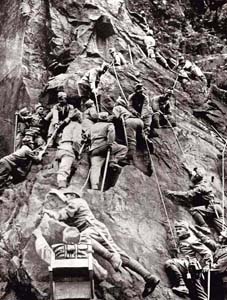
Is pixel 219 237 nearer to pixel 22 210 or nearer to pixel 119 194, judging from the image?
pixel 119 194

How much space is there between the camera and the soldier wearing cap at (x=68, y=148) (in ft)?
56.6

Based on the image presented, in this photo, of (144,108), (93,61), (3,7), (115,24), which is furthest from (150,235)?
(3,7)

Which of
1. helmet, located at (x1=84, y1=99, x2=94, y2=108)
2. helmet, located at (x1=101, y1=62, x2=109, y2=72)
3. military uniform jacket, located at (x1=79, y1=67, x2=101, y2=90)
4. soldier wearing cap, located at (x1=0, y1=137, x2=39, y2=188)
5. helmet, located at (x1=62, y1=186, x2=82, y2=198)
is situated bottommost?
helmet, located at (x1=62, y1=186, x2=82, y2=198)

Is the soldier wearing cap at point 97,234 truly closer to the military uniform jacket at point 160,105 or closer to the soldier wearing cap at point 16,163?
the soldier wearing cap at point 16,163

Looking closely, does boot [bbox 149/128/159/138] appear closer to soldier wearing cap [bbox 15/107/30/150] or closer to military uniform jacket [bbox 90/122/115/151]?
military uniform jacket [bbox 90/122/115/151]

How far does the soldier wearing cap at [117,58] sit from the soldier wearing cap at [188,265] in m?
6.29

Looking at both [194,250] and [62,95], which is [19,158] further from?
[194,250]

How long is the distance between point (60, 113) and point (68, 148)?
1473 millimetres

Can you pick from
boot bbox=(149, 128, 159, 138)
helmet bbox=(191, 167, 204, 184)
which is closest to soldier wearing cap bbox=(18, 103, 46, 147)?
boot bbox=(149, 128, 159, 138)

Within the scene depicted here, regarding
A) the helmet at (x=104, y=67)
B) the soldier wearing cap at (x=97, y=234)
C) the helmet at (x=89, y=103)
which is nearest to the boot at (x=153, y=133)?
the helmet at (x=89, y=103)

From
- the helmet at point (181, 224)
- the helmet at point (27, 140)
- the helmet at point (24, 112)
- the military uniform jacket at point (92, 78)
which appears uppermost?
the military uniform jacket at point (92, 78)

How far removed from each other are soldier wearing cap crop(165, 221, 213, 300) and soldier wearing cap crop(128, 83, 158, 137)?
11.0 feet

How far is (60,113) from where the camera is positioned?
62.3 feet

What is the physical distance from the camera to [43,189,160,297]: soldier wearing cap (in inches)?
608
